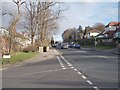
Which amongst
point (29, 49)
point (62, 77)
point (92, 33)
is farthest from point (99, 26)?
point (62, 77)

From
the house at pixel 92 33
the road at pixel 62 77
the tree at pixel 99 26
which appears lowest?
the road at pixel 62 77

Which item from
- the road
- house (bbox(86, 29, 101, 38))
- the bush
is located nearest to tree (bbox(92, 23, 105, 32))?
house (bbox(86, 29, 101, 38))

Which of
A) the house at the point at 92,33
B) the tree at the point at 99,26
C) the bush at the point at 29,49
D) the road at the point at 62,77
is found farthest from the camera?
the tree at the point at 99,26

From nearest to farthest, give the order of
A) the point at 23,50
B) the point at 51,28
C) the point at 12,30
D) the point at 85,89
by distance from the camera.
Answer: the point at 85,89
the point at 12,30
the point at 23,50
the point at 51,28

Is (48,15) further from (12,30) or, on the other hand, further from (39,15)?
(12,30)

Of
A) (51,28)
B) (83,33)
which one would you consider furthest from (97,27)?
(51,28)

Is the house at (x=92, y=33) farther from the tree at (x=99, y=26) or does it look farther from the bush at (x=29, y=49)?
the bush at (x=29, y=49)

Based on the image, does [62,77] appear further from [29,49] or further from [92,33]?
[92,33]

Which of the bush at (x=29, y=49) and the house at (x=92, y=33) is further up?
the house at (x=92, y=33)

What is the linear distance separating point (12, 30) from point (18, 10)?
299 centimetres

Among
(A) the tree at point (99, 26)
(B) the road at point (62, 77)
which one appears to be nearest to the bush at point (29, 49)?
(B) the road at point (62, 77)

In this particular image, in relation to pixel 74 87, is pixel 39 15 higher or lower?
higher

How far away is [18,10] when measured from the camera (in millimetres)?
42625

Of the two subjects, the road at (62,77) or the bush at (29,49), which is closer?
the road at (62,77)
